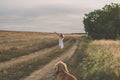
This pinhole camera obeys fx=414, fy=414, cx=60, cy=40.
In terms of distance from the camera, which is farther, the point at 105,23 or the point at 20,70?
the point at 105,23

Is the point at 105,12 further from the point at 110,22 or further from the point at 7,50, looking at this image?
the point at 7,50

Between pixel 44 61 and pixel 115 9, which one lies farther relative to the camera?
pixel 115 9

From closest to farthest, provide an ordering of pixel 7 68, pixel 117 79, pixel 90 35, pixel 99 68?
1. pixel 117 79
2. pixel 99 68
3. pixel 7 68
4. pixel 90 35

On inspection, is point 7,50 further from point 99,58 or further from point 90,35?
point 90,35

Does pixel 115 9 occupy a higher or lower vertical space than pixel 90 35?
higher

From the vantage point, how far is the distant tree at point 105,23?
87625 millimetres

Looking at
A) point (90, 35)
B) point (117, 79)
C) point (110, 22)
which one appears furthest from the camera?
point (90, 35)

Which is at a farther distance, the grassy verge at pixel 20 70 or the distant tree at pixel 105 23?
the distant tree at pixel 105 23

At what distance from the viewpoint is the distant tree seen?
87.6m

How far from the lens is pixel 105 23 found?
89000 millimetres

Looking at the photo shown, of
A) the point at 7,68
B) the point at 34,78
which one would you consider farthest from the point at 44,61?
the point at 34,78

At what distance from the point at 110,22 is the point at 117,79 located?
70.6 meters

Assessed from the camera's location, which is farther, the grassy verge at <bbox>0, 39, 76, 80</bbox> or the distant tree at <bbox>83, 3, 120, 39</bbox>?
the distant tree at <bbox>83, 3, 120, 39</bbox>

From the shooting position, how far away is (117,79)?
17.6m
